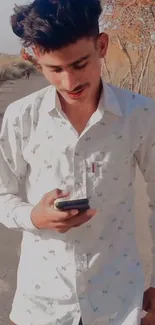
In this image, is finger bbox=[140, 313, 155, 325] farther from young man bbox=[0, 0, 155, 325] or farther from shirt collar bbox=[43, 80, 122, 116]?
shirt collar bbox=[43, 80, 122, 116]

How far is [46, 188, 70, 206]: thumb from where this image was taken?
6.67 ft

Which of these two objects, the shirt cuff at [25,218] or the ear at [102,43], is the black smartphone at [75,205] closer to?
the shirt cuff at [25,218]

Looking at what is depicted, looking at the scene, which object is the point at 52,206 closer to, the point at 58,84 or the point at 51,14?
the point at 58,84

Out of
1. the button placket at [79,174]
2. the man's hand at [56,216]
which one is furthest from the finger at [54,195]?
the button placket at [79,174]

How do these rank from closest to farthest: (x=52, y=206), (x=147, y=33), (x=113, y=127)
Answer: (x=52, y=206)
(x=113, y=127)
(x=147, y=33)

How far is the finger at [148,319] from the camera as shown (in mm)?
2297

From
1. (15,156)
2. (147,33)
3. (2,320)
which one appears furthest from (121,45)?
(15,156)

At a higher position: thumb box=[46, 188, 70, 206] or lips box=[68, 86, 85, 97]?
lips box=[68, 86, 85, 97]

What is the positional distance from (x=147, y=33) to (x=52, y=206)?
12.6 meters

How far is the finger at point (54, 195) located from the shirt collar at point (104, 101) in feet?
1.05

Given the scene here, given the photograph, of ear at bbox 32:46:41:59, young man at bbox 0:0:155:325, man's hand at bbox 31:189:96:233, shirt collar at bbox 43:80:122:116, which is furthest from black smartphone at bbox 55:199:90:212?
ear at bbox 32:46:41:59

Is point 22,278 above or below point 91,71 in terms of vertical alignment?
below

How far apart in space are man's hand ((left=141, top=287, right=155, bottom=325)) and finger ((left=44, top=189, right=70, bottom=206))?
54cm

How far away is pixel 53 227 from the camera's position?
2105 mm
